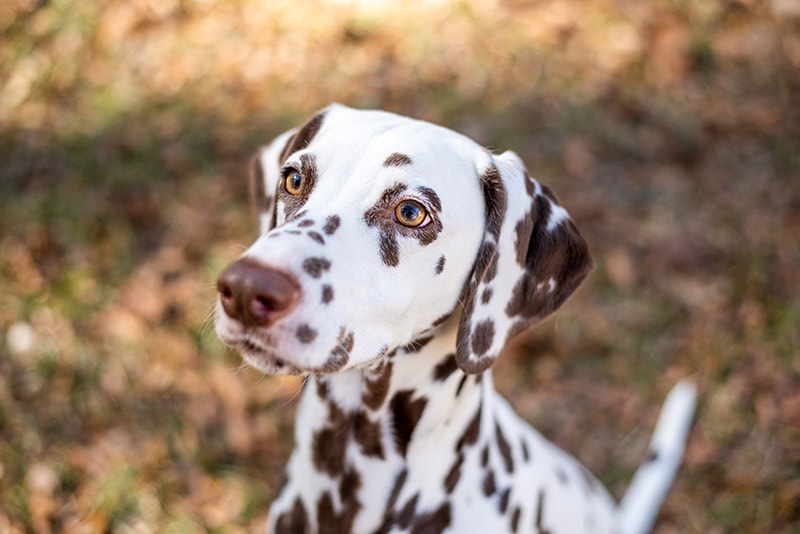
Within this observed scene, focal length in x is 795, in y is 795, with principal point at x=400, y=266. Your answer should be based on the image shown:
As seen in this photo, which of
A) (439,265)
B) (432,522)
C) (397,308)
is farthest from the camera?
(432,522)

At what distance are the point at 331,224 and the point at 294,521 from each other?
4.24 ft

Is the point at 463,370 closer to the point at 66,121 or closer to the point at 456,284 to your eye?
the point at 456,284

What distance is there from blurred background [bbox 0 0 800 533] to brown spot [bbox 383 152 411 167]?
8.04 feet

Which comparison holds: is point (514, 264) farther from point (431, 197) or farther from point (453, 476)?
point (453, 476)

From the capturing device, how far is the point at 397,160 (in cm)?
247

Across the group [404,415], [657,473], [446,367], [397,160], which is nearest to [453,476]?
Answer: [404,415]

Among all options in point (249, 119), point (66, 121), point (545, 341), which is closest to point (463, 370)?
point (545, 341)

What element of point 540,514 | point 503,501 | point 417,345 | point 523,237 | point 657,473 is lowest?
point 657,473

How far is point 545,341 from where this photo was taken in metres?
5.25

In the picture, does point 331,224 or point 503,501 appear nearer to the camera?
point 331,224

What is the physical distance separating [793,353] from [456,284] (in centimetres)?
347

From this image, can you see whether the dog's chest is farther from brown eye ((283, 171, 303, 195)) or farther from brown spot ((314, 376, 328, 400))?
brown eye ((283, 171, 303, 195))

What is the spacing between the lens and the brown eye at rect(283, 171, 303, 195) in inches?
102

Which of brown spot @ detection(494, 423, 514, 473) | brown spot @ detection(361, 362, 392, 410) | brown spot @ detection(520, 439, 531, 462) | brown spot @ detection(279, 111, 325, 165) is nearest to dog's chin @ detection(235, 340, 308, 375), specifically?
brown spot @ detection(361, 362, 392, 410)
